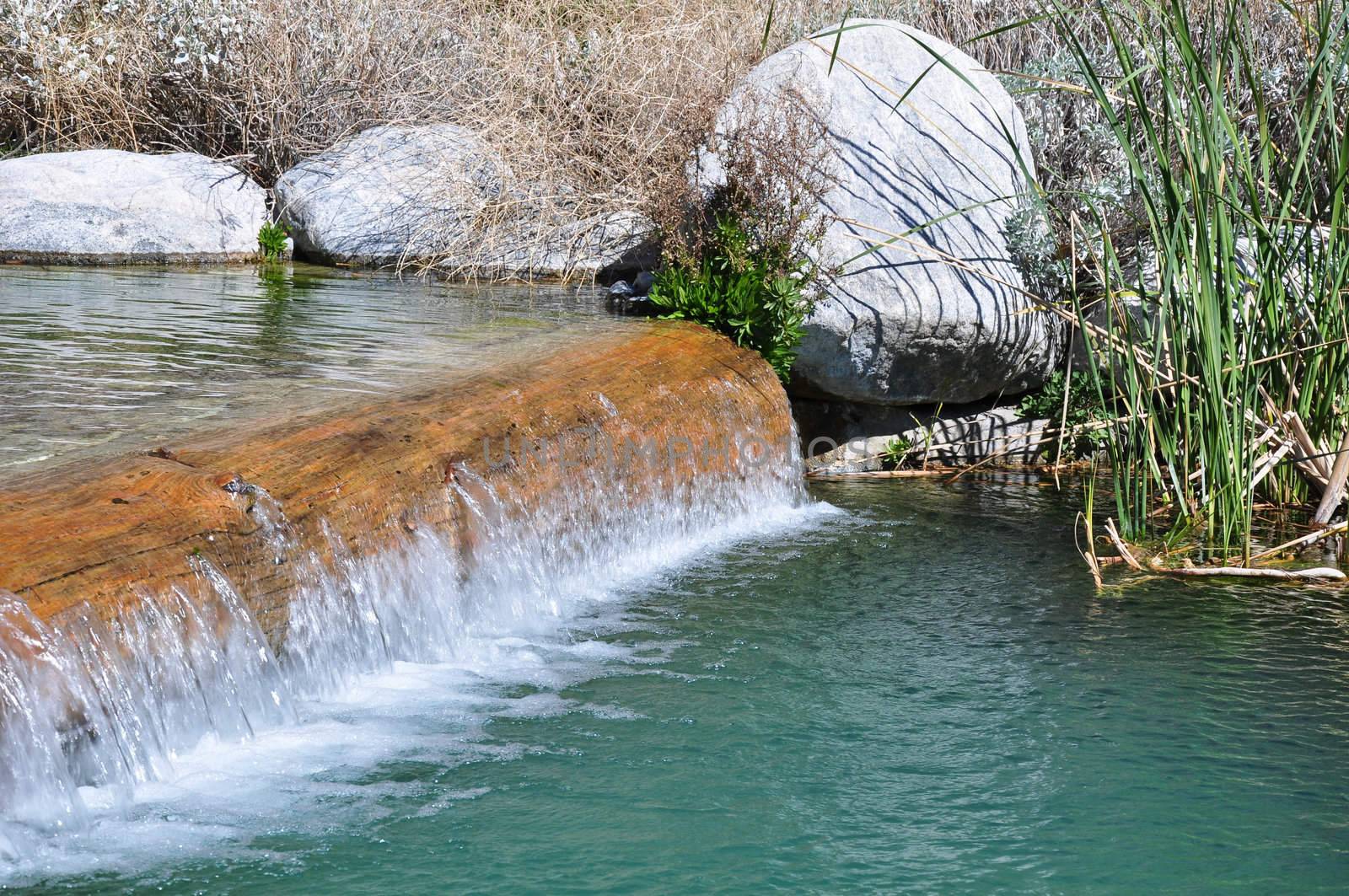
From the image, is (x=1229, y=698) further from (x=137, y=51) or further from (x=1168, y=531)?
(x=137, y=51)

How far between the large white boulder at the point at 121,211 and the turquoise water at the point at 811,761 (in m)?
5.75

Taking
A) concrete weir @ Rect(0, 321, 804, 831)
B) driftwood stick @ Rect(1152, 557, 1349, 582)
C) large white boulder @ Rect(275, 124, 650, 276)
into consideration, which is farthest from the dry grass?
driftwood stick @ Rect(1152, 557, 1349, 582)

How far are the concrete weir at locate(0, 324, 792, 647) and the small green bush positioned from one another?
389 millimetres

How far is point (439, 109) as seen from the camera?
10.9 meters

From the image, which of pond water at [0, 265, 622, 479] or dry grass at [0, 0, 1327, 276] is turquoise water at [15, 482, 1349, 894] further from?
dry grass at [0, 0, 1327, 276]

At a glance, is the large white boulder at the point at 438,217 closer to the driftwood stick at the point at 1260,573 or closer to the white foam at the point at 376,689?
the white foam at the point at 376,689

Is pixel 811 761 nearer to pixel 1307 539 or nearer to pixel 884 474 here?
pixel 1307 539

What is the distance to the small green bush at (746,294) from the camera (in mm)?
6820

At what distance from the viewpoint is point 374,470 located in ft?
13.4

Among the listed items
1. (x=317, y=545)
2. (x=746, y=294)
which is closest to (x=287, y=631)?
(x=317, y=545)

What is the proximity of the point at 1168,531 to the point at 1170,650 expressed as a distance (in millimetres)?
1280

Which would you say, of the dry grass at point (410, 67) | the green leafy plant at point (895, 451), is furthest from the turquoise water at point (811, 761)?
the dry grass at point (410, 67)

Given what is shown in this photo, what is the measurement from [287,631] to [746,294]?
3702 mm

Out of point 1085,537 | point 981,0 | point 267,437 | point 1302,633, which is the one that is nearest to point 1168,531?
point 1085,537
